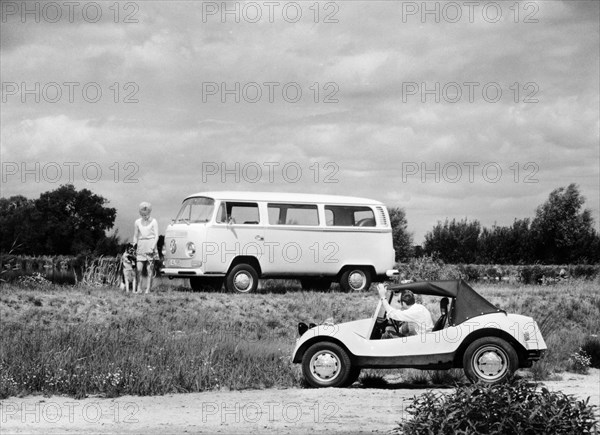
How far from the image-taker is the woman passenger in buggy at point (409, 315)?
1362 centimetres

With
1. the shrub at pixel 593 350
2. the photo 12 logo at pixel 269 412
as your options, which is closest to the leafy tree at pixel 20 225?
the shrub at pixel 593 350

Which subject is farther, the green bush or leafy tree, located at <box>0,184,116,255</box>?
leafy tree, located at <box>0,184,116,255</box>

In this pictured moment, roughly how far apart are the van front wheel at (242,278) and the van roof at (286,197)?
171 cm

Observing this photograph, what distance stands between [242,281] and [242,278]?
8 centimetres

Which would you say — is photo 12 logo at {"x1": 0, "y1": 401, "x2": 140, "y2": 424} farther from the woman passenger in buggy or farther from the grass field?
the woman passenger in buggy

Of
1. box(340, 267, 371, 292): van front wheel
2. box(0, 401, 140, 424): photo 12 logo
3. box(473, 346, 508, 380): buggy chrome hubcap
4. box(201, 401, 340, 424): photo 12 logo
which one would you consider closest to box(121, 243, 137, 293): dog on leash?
box(340, 267, 371, 292): van front wheel

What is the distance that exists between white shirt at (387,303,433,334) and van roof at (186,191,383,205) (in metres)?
10.3

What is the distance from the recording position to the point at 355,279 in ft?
82.1

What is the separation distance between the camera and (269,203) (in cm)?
A: 2402

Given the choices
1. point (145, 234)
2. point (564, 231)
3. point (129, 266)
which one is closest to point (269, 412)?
point (145, 234)

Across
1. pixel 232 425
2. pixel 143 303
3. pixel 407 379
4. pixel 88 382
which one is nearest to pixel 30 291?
pixel 143 303

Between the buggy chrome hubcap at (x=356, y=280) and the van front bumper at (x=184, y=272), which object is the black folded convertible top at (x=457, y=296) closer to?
the van front bumper at (x=184, y=272)

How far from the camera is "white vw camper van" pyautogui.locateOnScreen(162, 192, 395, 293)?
23.1 m

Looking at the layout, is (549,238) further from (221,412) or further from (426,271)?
(221,412)
